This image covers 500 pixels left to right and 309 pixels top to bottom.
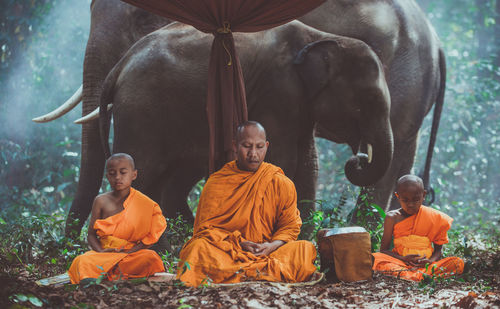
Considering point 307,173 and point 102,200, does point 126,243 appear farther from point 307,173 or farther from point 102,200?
point 307,173

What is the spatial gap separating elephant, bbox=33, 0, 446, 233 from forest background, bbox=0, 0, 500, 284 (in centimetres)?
209

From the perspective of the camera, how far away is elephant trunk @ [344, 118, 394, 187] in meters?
5.71

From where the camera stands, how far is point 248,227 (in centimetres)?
403

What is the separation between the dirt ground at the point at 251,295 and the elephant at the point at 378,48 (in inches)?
122

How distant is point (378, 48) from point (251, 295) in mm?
4328

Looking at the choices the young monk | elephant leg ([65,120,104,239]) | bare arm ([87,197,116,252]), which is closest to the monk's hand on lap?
the young monk

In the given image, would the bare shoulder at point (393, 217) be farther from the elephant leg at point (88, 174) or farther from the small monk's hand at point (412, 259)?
the elephant leg at point (88, 174)

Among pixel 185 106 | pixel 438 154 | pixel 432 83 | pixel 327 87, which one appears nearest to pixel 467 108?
pixel 438 154

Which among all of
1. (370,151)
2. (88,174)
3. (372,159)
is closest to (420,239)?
(372,159)

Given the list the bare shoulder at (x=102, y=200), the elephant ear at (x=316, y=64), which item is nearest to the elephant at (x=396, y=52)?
the elephant ear at (x=316, y=64)

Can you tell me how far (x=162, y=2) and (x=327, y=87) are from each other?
1.86m

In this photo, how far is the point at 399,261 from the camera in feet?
14.1

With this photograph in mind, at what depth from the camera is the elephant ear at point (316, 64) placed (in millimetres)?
5512

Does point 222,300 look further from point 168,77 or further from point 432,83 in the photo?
point 432,83
